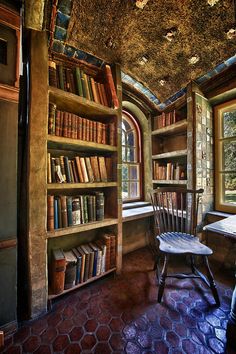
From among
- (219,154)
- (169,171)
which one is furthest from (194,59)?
(169,171)

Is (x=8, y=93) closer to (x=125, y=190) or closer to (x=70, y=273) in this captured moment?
(x=70, y=273)

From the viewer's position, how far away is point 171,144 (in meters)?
2.75

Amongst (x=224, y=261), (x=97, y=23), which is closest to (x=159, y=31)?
(x=97, y=23)

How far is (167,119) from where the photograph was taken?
2.44m

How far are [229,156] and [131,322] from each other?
7.51 ft

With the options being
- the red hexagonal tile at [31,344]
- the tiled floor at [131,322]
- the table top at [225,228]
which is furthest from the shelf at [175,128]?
the red hexagonal tile at [31,344]

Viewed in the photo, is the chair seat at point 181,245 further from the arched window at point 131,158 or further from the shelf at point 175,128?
the shelf at point 175,128

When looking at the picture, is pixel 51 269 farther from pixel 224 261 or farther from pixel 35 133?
pixel 224 261

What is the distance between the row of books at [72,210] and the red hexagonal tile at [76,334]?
30.1 inches

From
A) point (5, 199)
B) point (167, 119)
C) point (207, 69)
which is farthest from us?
point (167, 119)

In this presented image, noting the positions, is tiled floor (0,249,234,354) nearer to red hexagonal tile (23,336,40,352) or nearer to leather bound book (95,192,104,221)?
red hexagonal tile (23,336,40,352)

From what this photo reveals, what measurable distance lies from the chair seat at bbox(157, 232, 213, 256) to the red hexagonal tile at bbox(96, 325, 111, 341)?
73cm

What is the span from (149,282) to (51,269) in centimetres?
104

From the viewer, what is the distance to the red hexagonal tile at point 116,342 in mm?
1040
